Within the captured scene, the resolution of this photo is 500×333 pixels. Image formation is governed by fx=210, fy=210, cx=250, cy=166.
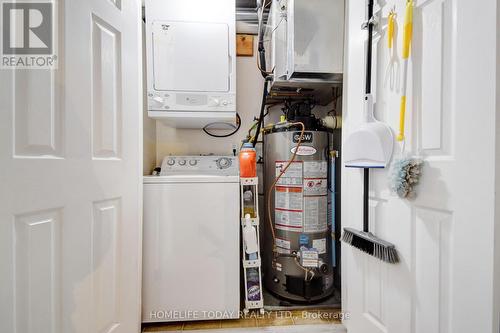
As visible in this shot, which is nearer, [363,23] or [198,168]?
[363,23]

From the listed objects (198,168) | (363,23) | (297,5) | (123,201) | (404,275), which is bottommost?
(404,275)

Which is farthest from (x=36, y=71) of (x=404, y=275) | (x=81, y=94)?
(x=404, y=275)

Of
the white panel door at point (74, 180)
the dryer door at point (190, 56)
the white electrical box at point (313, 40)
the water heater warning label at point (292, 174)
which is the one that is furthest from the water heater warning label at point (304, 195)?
the white panel door at point (74, 180)

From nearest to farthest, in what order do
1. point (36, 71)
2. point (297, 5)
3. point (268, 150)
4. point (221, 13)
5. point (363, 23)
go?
point (36, 71)
point (363, 23)
point (297, 5)
point (221, 13)
point (268, 150)

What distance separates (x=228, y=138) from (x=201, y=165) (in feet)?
1.20

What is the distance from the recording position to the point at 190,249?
122cm

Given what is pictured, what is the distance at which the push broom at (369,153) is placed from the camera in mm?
831

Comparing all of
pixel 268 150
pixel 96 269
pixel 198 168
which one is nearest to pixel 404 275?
pixel 268 150

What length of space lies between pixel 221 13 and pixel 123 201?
4.08 ft

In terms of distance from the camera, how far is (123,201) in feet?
3.20

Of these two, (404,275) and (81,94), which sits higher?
(81,94)

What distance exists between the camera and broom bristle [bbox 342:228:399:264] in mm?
808

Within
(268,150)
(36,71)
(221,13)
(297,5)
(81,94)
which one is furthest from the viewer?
(268,150)

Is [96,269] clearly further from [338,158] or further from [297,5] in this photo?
[297,5]
